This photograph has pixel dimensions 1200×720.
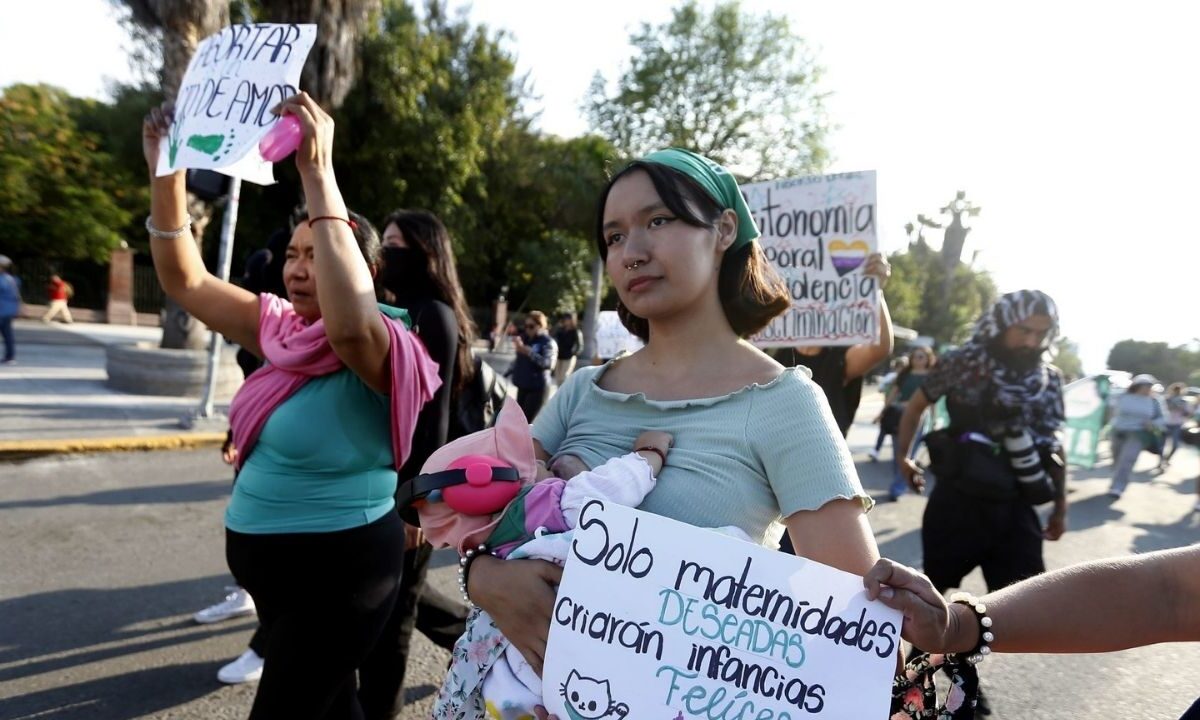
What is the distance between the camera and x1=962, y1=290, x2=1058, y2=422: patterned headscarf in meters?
3.21

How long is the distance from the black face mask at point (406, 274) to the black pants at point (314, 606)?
0.88 metres

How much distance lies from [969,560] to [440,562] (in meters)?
3.31

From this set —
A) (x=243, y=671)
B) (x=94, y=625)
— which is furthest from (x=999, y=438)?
(x=94, y=625)

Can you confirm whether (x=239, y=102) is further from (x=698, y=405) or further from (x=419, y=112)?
(x=419, y=112)

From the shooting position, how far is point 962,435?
133 inches

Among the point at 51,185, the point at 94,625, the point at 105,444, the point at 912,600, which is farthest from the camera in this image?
the point at 51,185

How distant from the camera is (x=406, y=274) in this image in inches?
106

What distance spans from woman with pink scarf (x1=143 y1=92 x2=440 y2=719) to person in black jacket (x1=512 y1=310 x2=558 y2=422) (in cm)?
594

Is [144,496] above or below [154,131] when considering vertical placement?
below

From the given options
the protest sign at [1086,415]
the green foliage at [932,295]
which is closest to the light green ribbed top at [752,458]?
the protest sign at [1086,415]

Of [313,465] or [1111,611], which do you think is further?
[313,465]

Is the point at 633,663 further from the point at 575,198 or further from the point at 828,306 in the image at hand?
the point at 575,198

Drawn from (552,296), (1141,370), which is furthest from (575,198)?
(1141,370)

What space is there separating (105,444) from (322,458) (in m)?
6.07
